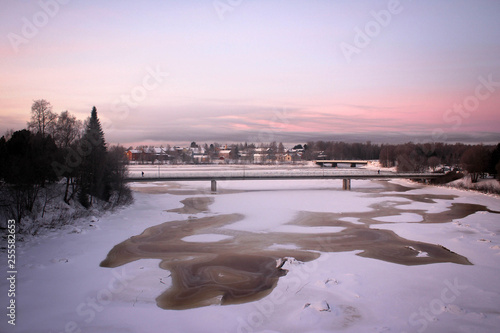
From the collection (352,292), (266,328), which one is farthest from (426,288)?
(266,328)

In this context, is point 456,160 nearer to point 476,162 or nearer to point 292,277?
point 476,162

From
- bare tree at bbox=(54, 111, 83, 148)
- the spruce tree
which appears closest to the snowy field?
the spruce tree

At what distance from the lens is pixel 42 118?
46.8 metres

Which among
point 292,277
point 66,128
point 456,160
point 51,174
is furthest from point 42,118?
point 456,160

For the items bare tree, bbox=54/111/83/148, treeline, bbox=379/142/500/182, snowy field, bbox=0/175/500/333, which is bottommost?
snowy field, bbox=0/175/500/333

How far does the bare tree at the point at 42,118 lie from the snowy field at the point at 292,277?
2346 cm

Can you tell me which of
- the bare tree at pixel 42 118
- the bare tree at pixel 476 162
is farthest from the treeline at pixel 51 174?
the bare tree at pixel 476 162

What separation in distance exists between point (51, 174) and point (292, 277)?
26.1 meters

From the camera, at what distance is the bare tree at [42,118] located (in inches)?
1813

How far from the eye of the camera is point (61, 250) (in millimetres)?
20812

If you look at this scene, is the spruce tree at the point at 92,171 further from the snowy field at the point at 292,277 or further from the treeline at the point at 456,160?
the treeline at the point at 456,160

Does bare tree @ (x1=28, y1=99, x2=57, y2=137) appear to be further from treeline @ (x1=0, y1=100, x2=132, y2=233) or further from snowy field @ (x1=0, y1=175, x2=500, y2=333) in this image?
snowy field @ (x1=0, y1=175, x2=500, y2=333)

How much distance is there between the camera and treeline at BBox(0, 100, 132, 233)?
2444cm

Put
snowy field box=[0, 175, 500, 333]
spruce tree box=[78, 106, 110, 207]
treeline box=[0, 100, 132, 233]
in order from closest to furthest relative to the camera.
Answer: snowy field box=[0, 175, 500, 333] → treeline box=[0, 100, 132, 233] → spruce tree box=[78, 106, 110, 207]
